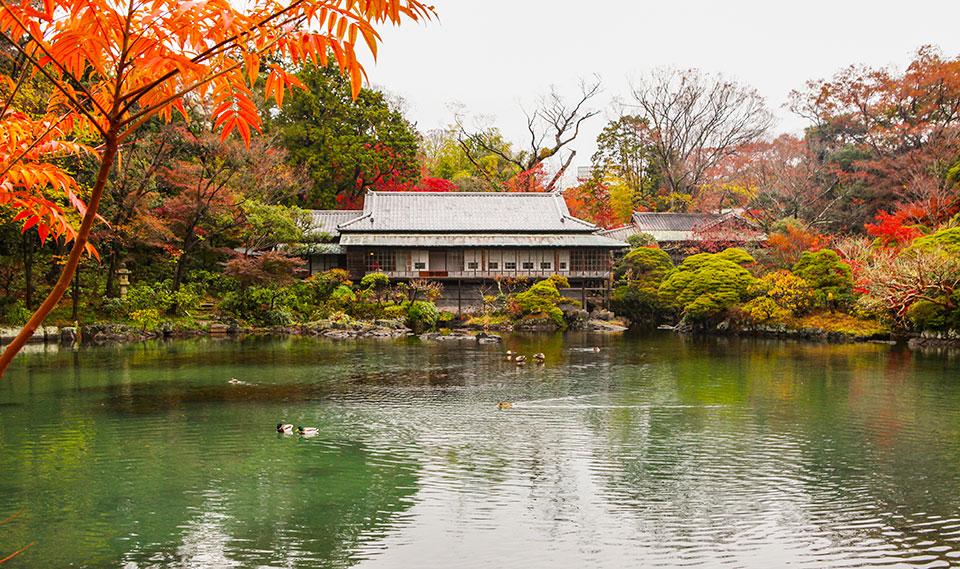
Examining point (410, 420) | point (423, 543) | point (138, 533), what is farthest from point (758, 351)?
point (138, 533)

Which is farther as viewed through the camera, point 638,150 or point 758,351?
point 638,150

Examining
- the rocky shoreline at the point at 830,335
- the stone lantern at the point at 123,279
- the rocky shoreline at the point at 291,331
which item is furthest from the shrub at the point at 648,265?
the stone lantern at the point at 123,279

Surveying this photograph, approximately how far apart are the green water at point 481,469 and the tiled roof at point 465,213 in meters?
17.7

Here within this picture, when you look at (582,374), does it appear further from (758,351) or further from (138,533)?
(138,533)

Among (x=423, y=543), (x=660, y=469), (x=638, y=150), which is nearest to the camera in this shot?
(x=423, y=543)

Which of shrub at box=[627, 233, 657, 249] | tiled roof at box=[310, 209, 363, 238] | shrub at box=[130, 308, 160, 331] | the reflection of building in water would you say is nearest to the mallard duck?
shrub at box=[130, 308, 160, 331]

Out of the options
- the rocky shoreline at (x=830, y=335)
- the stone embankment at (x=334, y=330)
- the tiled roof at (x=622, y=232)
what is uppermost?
the tiled roof at (x=622, y=232)

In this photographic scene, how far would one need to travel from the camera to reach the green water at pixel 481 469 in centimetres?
562

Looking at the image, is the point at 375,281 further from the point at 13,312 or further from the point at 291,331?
the point at 13,312

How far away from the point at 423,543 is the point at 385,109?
3243 cm

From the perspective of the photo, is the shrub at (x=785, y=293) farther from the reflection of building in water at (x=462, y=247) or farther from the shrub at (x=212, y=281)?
the shrub at (x=212, y=281)

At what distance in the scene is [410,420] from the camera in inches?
404

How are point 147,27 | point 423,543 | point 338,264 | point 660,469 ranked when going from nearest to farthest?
point 147,27
point 423,543
point 660,469
point 338,264

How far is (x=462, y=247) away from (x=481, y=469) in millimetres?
23112
